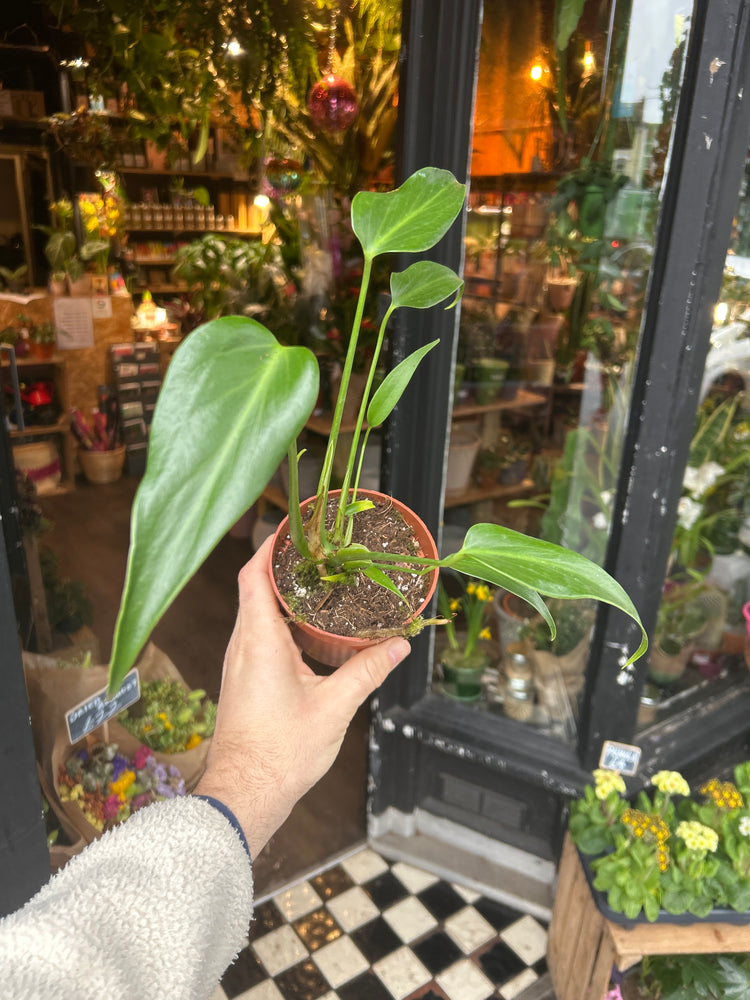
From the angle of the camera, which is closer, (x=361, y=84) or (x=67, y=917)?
(x=67, y=917)

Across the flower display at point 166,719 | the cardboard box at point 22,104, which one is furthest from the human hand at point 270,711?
the cardboard box at point 22,104

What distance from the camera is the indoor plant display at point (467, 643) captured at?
1885 mm

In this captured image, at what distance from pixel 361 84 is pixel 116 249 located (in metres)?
2.20

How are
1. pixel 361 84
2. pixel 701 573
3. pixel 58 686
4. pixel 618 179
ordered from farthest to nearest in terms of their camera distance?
pixel 361 84, pixel 701 573, pixel 618 179, pixel 58 686

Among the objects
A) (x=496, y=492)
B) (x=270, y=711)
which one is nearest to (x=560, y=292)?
(x=496, y=492)

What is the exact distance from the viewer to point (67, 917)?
0.57m

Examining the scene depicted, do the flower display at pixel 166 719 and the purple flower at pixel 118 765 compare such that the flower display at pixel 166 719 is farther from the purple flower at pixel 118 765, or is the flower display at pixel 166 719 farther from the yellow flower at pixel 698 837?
the yellow flower at pixel 698 837

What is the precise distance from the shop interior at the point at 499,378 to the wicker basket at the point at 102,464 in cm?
104

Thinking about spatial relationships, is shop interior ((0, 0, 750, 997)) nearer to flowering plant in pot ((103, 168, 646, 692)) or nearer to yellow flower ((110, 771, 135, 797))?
yellow flower ((110, 771, 135, 797))

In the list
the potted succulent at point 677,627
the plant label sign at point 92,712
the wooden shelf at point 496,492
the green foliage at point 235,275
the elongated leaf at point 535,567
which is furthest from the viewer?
the green foliage at point 235,275

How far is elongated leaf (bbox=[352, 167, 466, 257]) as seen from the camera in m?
0.63

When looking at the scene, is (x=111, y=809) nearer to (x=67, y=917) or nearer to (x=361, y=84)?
(x=67, y=917)

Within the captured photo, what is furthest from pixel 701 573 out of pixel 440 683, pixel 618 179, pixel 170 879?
pixel 170 879

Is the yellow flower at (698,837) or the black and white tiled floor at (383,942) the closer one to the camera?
the yellow flower at (698,837)
